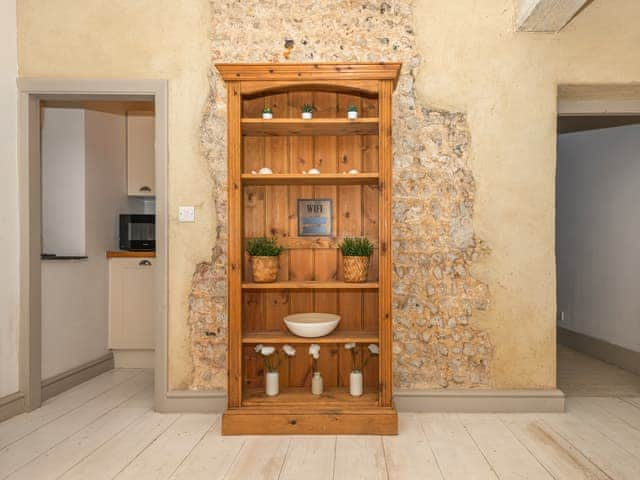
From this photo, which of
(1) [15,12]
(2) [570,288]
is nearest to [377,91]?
(1) [15,12]

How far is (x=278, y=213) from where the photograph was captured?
309cm

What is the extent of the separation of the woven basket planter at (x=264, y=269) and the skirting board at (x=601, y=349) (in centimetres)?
325

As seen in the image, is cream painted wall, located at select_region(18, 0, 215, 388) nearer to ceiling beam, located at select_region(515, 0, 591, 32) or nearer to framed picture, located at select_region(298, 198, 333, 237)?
framed picture, located at select_region(298, 198, 333, 237)

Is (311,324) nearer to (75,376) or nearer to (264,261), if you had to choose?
(264,261)

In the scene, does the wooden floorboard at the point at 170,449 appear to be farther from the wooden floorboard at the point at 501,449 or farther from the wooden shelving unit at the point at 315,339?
the wooden floorboard at the point at 501,449

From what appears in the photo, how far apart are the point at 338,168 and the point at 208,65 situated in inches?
42.0

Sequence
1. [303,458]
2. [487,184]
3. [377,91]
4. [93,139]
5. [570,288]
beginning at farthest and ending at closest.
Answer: [570,288], [93,139], [487,184], [377,91], [303,458]

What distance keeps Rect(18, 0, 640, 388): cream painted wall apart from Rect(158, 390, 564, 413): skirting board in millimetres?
86

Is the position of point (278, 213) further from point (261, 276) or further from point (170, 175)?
point (170, 175)

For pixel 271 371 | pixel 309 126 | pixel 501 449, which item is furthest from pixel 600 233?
pixel 271 371

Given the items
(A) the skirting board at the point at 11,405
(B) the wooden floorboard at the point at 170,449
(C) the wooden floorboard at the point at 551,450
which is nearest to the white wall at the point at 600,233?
(C) the wooden floorboard at the point at 551,450

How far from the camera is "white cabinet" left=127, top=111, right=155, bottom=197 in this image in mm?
4594

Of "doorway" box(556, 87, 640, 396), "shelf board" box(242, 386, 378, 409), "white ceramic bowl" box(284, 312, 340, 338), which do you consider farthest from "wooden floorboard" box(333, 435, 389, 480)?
"doorway" box(556, 87, 640, 396)

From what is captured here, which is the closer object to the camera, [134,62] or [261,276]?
[261,276]
